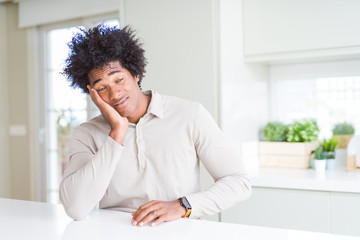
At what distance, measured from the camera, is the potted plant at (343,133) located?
2721 millimetres

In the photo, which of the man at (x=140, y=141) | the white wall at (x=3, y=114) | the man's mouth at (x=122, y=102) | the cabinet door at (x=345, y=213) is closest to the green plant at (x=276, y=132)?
the cabinet door at (x=345, y=213)

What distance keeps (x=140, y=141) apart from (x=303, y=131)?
→ 1.44 meters

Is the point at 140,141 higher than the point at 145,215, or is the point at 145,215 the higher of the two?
the point at 140,141

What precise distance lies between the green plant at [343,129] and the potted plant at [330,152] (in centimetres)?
14

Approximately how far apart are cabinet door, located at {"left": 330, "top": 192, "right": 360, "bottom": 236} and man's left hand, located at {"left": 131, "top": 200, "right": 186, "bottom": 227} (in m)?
1.17

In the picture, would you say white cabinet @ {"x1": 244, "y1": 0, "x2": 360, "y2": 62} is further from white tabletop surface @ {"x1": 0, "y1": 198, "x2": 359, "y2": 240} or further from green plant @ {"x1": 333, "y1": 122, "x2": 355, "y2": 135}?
white tabletop surface @ {"x1": 0, "y1": 198, "x2": 359, "y2": 240}

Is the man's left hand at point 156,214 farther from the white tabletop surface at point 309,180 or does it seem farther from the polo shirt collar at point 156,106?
the white tabletop surface at point 309,180

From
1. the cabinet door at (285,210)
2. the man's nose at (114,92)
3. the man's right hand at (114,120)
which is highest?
the man's nose at (114,92)

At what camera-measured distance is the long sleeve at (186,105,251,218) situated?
1.47 m

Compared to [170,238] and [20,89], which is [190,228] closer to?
[170,238]

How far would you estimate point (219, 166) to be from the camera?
5.15 ft

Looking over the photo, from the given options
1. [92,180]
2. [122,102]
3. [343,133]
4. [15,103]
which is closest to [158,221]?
[92,180]

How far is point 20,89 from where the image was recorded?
13.2 ft

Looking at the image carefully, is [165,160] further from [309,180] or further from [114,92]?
[309,180]
